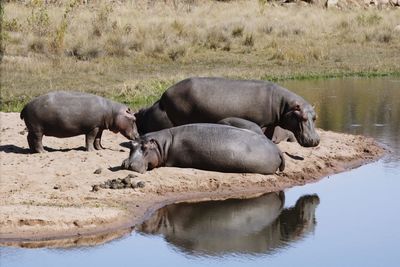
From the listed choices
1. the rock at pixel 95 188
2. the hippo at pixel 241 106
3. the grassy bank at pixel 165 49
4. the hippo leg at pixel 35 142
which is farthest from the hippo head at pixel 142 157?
the grassy bank at pixel 165 49

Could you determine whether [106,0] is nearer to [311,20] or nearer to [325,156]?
[311,20]

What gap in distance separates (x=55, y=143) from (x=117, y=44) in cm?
1308

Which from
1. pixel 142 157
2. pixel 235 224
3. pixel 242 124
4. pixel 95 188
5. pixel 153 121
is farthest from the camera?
pixel 153 121

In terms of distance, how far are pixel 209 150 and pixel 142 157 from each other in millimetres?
860

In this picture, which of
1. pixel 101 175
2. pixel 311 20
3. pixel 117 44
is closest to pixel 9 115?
pixel 101 175

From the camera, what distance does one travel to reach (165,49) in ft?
85.0

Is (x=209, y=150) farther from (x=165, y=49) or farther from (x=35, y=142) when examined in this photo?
(x=165, y=49)

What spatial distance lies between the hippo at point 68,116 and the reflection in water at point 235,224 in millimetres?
2322

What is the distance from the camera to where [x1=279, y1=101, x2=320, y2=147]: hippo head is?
1313 centimetres

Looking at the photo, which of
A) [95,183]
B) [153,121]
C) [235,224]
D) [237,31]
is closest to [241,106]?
[153,121]

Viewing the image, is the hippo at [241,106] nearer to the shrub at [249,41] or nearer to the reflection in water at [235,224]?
the reflection in water at [235,224]

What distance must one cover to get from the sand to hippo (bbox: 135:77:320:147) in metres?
0.42

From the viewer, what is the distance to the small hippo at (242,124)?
12.7 meters

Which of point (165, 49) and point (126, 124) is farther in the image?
point (165, 49)
